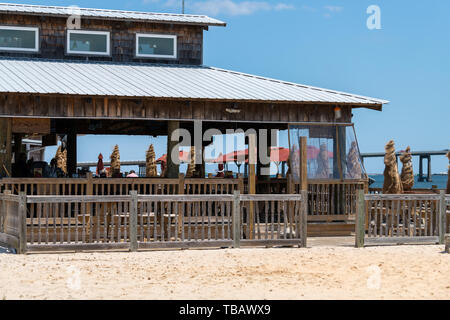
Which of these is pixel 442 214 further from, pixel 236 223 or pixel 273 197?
pixel 236 223

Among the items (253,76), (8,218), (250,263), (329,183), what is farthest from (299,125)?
(8,218)

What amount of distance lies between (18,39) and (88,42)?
1.97 meters

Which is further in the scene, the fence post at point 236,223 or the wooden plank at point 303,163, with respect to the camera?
the wooden plank at point 303,163

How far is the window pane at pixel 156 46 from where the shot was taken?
20.6 metres

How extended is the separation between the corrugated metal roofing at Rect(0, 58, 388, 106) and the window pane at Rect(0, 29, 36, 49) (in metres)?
0.61

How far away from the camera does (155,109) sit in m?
16.2

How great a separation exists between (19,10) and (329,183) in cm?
1007

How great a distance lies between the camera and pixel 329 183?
16500 millimetres

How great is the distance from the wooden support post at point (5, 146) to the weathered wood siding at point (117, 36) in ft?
14.1

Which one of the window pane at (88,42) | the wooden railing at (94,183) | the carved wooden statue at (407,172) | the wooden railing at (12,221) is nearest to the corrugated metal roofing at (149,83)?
the window pane at (88,42)

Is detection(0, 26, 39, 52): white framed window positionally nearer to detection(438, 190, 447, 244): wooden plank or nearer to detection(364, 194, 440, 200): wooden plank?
detection(364, 194, 440, 200): wooden plank

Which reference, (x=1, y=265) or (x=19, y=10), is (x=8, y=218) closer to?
(x=1, y=265)

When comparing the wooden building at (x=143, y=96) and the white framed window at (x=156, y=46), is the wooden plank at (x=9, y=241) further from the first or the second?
the white framed window at (x=156, y=46)

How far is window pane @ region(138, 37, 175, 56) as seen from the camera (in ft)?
67.7
